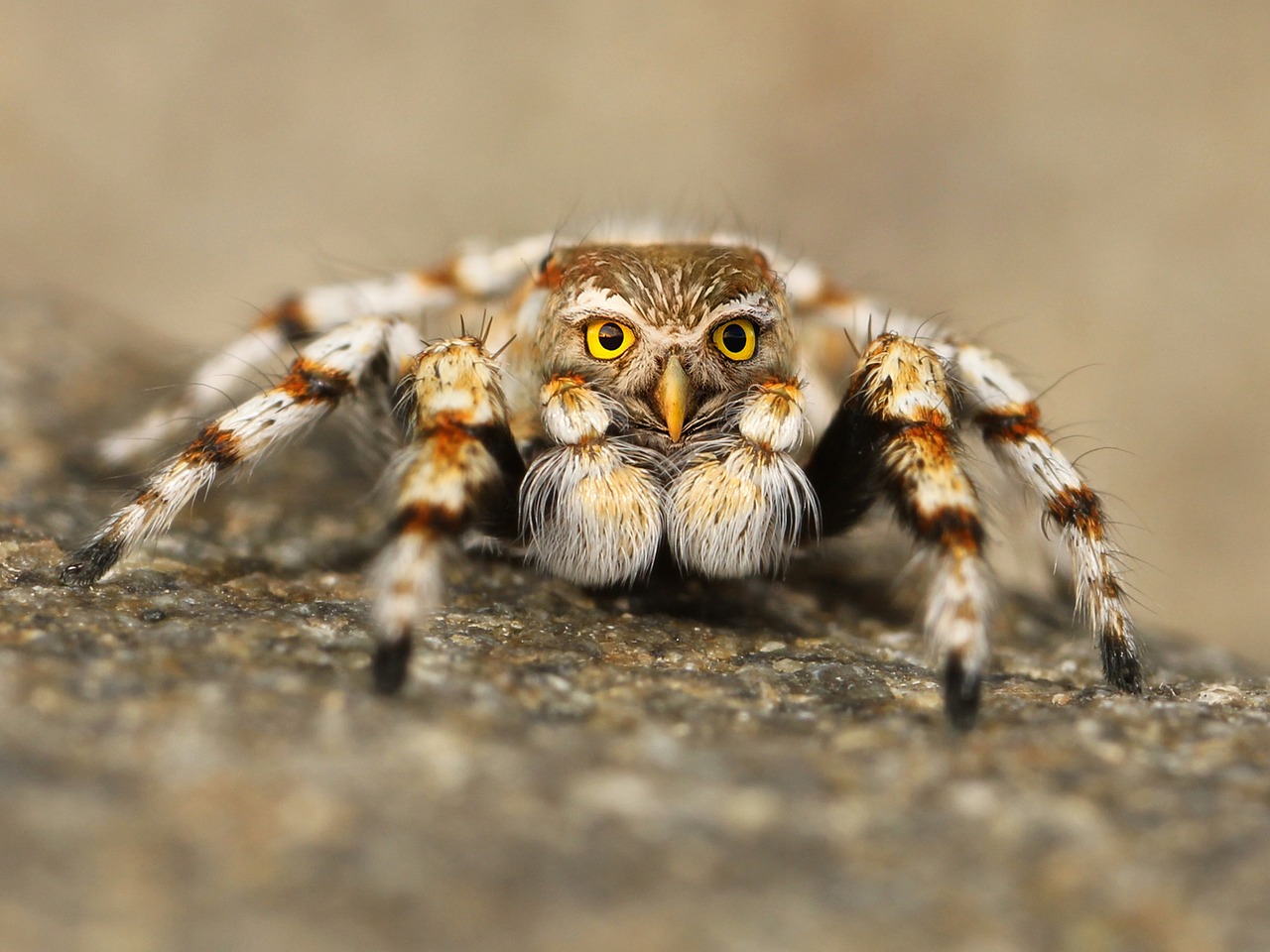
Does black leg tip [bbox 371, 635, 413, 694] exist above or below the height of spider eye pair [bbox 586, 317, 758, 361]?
below

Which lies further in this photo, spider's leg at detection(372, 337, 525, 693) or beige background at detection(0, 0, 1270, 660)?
beige background at detection(0, 0, 1270, 660)

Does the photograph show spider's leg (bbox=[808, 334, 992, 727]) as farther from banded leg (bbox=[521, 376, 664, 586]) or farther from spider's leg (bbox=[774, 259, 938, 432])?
spider's leg (bbox=[774, 259, 938, 432])

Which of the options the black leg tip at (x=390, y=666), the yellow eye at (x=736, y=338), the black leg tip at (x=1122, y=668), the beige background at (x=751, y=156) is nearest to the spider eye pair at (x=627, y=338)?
the yellow eye at (x=736, y=338)

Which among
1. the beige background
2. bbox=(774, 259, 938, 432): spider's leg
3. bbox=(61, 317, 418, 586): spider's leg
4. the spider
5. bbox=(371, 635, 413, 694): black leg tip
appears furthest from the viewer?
the beige background

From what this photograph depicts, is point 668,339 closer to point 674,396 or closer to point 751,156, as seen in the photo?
point 674,396

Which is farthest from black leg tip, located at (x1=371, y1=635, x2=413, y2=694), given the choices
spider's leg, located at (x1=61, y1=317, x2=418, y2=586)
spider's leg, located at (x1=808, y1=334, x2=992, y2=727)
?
spider's leg, located at (x1=808, y1=334, x2=992, y2=727)

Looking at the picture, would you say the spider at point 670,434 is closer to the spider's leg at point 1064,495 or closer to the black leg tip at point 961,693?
the spider's leg at point 1064,495

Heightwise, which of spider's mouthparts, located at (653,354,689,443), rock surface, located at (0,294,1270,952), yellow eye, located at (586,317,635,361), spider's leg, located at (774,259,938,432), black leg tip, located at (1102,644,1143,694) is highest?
spider's leg, located at (774,259,938,432)

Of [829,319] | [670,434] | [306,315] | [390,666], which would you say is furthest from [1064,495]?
[306,315]
